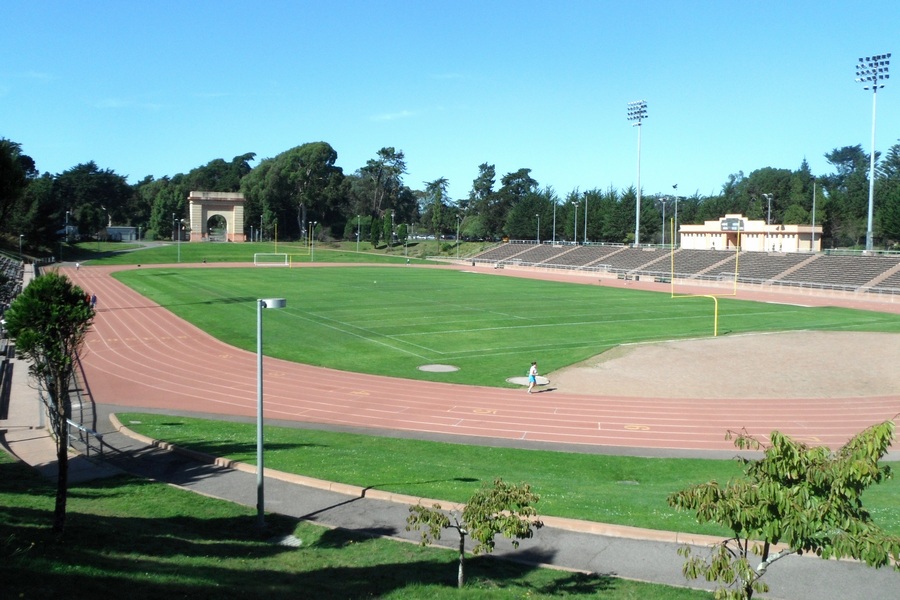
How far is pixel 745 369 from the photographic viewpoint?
31766mm

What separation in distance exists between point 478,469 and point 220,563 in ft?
27.4

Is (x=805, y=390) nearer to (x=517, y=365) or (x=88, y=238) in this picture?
(x=517, y=365)

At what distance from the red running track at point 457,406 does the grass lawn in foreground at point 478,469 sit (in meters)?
2.05

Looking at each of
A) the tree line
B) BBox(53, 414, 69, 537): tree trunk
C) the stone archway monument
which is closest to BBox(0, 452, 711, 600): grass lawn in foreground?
BBox(53, 414, 69, 537): tree trunk

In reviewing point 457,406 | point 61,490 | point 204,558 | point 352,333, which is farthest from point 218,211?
point 204,558

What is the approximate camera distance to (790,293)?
6800 cm

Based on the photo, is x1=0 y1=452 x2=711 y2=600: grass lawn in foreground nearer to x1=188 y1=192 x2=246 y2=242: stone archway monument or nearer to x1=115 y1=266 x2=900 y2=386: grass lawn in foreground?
x1=115 y1=266 x2=900 y2=386: grass lawn in foreground

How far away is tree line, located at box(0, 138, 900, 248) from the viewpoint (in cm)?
10912

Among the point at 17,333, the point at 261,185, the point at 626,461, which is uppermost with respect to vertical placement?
the point at 261,185

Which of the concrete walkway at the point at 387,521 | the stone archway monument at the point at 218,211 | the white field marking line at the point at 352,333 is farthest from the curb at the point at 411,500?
the stone archway monument at the point at 218,211

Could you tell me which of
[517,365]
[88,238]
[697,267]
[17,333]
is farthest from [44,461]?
[88,238]

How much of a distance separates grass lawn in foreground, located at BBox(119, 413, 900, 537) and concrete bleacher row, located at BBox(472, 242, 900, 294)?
48.4m

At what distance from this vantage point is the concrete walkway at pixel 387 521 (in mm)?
10320

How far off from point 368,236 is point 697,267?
7314cm
